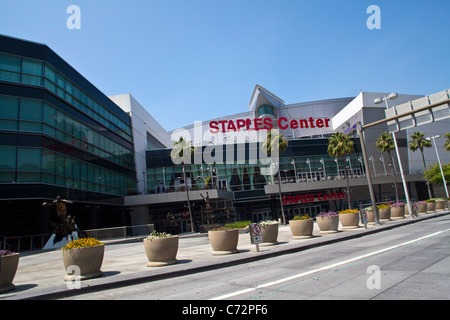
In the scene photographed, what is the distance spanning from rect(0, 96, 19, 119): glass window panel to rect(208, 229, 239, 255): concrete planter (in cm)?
2151

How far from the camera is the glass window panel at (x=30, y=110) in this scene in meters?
25.4

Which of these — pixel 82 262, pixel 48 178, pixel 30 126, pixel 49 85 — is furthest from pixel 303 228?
pixel 49 85

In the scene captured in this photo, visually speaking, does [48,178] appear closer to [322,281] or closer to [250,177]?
[322,281]

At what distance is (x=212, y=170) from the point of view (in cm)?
5359

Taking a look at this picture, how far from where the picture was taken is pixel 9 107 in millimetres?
24938

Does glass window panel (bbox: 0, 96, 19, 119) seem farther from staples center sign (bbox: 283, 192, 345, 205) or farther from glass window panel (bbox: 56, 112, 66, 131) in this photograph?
staples center sign (bbox: 283, 192, 345, 205)

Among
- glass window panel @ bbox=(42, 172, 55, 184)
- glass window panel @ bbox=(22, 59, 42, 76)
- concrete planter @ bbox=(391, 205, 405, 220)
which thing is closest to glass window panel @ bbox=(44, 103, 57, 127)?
glass window panel @ bbox=(22, 59, 42, 76)

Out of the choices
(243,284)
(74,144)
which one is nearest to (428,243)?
(243,284)

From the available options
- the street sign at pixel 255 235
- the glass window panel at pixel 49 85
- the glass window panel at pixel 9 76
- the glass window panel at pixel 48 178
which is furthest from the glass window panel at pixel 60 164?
the street sign at pixel 255 235

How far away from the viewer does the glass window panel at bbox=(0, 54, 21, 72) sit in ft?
83.4

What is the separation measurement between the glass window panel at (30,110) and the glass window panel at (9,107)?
13.6 inches

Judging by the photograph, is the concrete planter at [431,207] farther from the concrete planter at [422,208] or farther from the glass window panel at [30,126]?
the glass window panel at [30,126]

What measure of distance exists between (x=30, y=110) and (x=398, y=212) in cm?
3317
